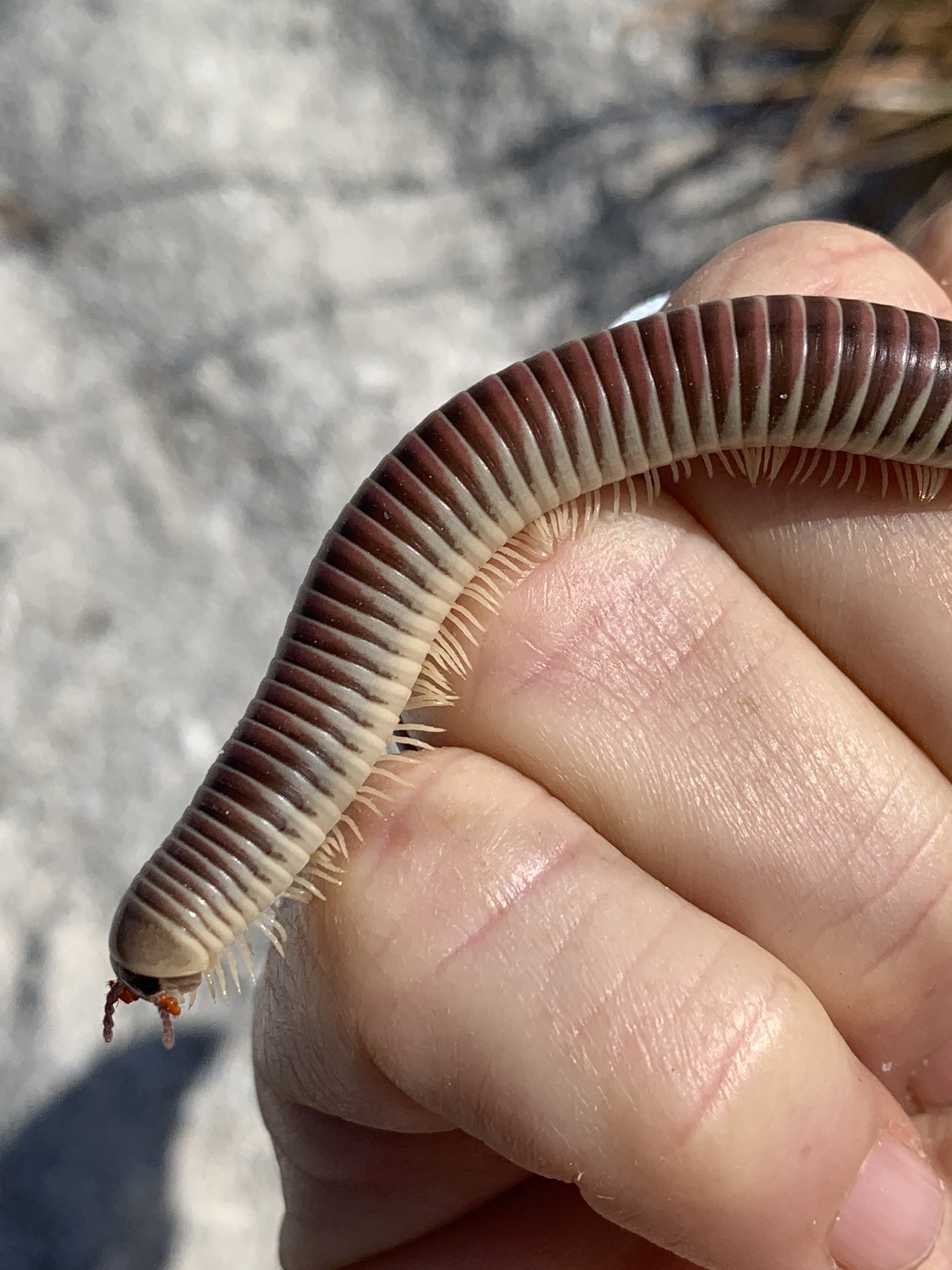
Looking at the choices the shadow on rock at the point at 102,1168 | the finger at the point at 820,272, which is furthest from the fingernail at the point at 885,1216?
the shadow on rock at the point at 102,1168

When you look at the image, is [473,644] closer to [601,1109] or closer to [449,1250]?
[601,1109]

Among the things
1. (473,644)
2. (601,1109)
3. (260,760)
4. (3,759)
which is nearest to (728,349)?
(473,644)

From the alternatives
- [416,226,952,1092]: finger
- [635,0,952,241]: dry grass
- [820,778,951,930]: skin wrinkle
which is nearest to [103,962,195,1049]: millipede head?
[416,226,952,1092]: finger

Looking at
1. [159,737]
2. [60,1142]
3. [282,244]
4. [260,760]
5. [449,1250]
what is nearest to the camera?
[260,760]

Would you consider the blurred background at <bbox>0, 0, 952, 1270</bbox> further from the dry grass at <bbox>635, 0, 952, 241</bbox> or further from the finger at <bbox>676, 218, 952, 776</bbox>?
the finger at <bbox>676, 218, 952, 776</bbox>

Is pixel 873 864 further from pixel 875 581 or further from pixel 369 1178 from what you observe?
pixel 369 1178

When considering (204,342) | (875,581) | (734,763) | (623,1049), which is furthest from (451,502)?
(204,342)

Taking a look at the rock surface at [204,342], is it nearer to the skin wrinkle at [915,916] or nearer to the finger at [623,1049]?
the finger at [623,1049]
